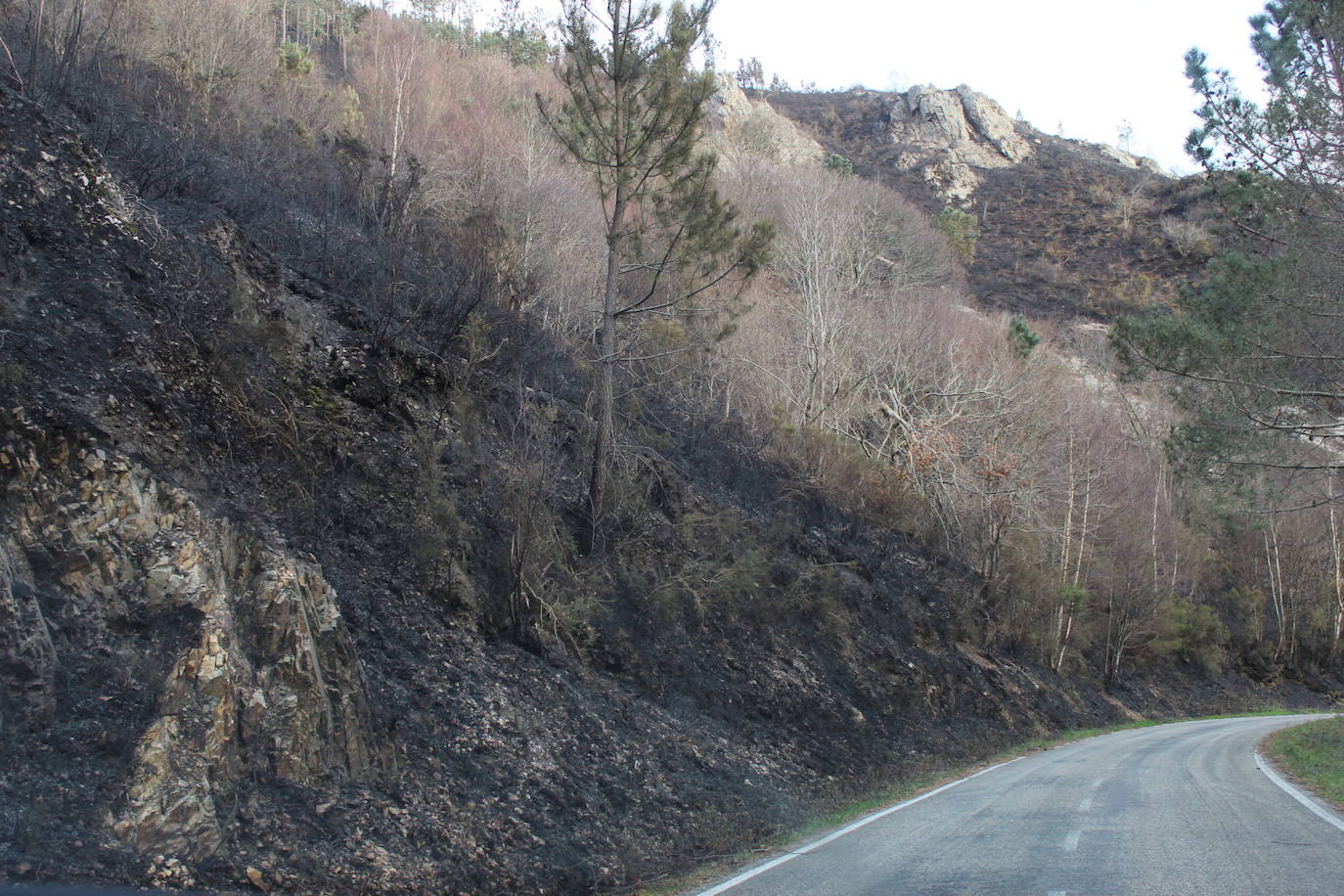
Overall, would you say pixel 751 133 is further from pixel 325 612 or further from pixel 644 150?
pixel 325 612

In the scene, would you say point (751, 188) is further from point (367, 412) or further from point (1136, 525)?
point (367, 412)

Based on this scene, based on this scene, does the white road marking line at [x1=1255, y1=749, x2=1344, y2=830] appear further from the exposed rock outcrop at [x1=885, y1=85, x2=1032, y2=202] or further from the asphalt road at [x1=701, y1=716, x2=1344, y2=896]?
the exposed rock outcrop at [x1=885, y1=85, x2=1032, y2=202]

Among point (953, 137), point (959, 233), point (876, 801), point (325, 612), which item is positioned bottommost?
point (876, 801)

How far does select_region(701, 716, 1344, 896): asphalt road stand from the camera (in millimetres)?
6648

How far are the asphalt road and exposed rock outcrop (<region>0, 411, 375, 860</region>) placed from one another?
3619 mm

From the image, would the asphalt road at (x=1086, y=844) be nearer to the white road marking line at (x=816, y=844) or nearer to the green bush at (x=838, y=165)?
the white road marking line at (x=816, y=844)

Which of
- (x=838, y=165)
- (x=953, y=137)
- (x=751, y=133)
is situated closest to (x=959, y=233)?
(x=838, y=165)

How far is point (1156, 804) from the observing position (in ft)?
33.8

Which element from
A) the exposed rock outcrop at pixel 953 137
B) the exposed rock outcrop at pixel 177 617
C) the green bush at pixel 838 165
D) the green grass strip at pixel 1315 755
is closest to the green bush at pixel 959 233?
the green bush at pixel 838 165

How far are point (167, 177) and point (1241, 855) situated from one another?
13957 millimetres

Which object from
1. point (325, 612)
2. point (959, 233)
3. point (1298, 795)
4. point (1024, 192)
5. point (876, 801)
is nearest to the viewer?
point (325, 612)

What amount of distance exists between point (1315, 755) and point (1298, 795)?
4785 mm

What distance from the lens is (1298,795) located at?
435 inches

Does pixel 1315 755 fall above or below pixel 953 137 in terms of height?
below
